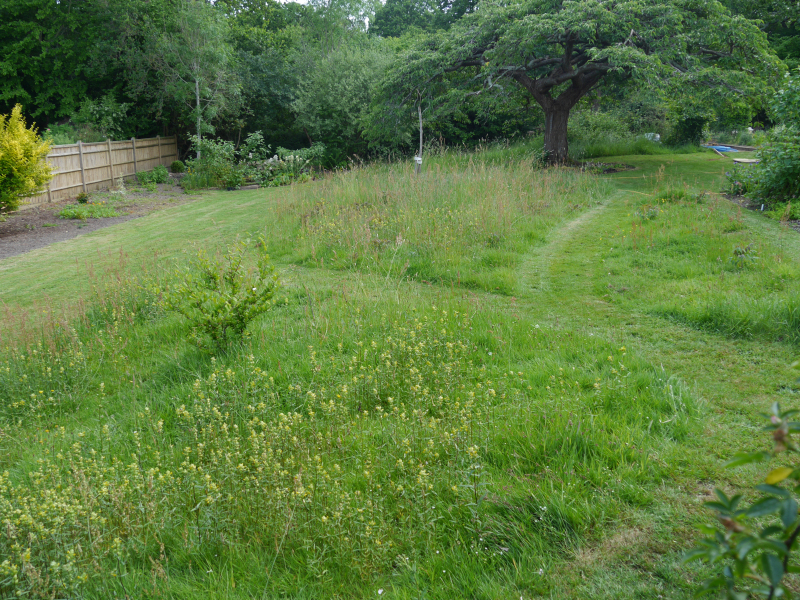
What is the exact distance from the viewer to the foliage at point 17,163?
1122 centimetres

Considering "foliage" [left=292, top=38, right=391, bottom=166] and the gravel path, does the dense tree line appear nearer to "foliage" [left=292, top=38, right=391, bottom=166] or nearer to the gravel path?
"foliage" [left=292, top=38, right=391, bottom=166]

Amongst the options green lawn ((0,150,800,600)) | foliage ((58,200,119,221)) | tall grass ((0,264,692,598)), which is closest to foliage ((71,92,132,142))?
foliage ((58,200,119,221))

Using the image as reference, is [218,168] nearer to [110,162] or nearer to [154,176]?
[154,176]

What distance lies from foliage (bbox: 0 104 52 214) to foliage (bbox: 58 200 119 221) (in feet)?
2.78

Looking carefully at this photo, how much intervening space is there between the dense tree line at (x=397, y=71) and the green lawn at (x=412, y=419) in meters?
6.99

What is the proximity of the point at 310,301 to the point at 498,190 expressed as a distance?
4.74 m

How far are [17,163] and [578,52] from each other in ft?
45.7

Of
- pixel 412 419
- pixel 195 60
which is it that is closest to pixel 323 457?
pixel 412 419

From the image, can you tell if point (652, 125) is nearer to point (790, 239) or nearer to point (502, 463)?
point (790, 239)

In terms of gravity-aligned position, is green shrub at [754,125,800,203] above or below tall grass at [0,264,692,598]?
above

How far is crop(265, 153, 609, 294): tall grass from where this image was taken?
6891 millimetres

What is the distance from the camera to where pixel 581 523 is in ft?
8.34

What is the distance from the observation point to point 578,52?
14859 millimetres

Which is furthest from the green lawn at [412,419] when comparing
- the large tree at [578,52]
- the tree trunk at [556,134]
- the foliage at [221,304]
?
the tree trunk at [556,134]
